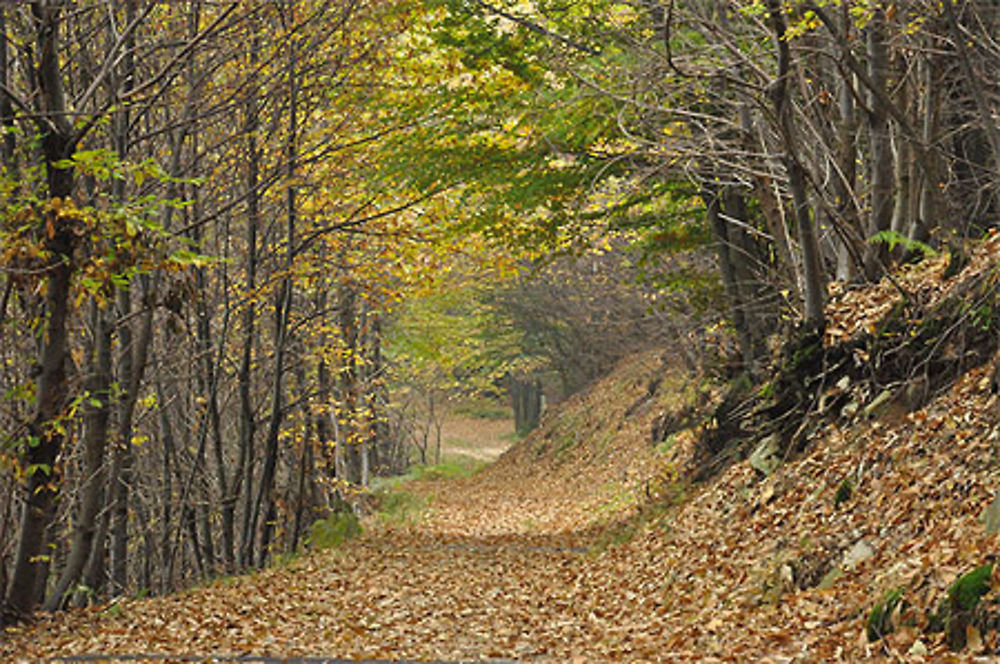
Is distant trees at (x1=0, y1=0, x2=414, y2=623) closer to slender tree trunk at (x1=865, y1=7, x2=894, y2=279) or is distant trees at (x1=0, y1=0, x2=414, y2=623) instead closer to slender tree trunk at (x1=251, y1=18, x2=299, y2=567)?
slender tree trunk at (x1=251, y1=18, x2=299, y2=567)

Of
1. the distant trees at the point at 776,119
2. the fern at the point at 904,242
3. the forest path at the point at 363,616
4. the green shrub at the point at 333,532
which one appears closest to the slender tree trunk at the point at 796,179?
the distant trees at the point at 776,119

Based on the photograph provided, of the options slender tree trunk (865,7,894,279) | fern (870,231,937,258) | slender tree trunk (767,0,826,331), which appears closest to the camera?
slender tree trunk (767,0,826,331)

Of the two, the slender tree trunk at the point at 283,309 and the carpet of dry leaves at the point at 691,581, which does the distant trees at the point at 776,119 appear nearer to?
the carpet of dry leaves at the point at 691,581

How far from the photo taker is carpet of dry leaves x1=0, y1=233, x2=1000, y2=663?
21.9 feet

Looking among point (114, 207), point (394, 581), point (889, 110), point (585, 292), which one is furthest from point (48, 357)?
point (585, 292)

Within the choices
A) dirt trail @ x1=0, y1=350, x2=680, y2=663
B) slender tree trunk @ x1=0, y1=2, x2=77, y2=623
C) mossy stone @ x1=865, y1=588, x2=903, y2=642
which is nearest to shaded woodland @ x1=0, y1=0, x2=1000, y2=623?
slender tree trunk @ x1=0, y1=2, x2=77, y2=623

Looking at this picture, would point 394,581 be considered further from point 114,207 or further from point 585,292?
point 585,292

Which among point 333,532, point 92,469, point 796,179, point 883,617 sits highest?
point 796,179

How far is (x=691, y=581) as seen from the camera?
9375mm

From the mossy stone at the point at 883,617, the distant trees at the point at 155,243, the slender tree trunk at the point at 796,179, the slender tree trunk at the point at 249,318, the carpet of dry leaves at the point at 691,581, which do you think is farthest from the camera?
the slender tree trunk at the point at 249,318

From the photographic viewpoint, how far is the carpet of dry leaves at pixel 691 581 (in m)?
6.68

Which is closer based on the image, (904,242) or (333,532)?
(904,242)

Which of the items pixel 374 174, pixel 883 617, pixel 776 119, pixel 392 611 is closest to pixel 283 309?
pixel 374 174

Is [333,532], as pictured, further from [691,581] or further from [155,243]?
[155,243]
